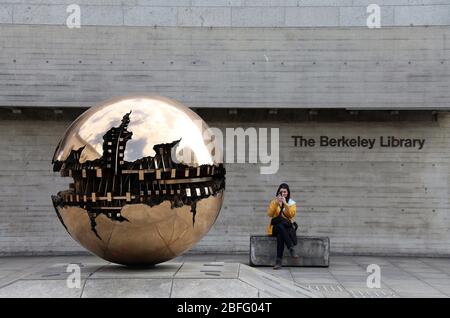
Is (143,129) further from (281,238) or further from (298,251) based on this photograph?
(298,251)

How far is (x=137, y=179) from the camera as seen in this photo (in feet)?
21.2

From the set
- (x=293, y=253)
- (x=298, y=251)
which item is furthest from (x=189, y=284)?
(x=298, y=251)

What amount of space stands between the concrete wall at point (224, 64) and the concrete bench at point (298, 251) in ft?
10.8

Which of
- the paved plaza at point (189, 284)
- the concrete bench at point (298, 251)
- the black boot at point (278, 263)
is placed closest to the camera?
the paved plaza at point (189, 284)

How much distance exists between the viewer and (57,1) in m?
15.0

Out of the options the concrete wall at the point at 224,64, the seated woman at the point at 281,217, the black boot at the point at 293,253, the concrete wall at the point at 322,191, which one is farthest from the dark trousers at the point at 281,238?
the concrete wall at the point at 224,64

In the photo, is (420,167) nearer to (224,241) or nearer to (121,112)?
(224,241)

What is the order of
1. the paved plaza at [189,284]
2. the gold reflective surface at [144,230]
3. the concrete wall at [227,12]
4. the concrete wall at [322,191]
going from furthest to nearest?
the concrete wall at [322,191] < the concrete wall at [227,12] < the gold reflective surface at [144,230] < the paved plaza at [189,284]

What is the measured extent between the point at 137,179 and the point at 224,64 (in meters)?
8.42

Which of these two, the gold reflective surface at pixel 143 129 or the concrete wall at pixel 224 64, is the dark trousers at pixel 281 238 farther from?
the gold reflective surface at pixel 143 129

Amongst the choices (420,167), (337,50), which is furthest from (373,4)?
(420,167)

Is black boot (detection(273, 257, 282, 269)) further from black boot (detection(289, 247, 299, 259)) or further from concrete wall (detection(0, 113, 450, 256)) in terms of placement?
concrete wall (detection(0, 113, 450, 256))

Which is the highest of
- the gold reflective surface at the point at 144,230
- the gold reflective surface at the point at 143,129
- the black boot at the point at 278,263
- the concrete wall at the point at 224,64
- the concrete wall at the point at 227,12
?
the concrete wall at the point at 227,12

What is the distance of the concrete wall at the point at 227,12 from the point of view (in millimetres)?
14938
